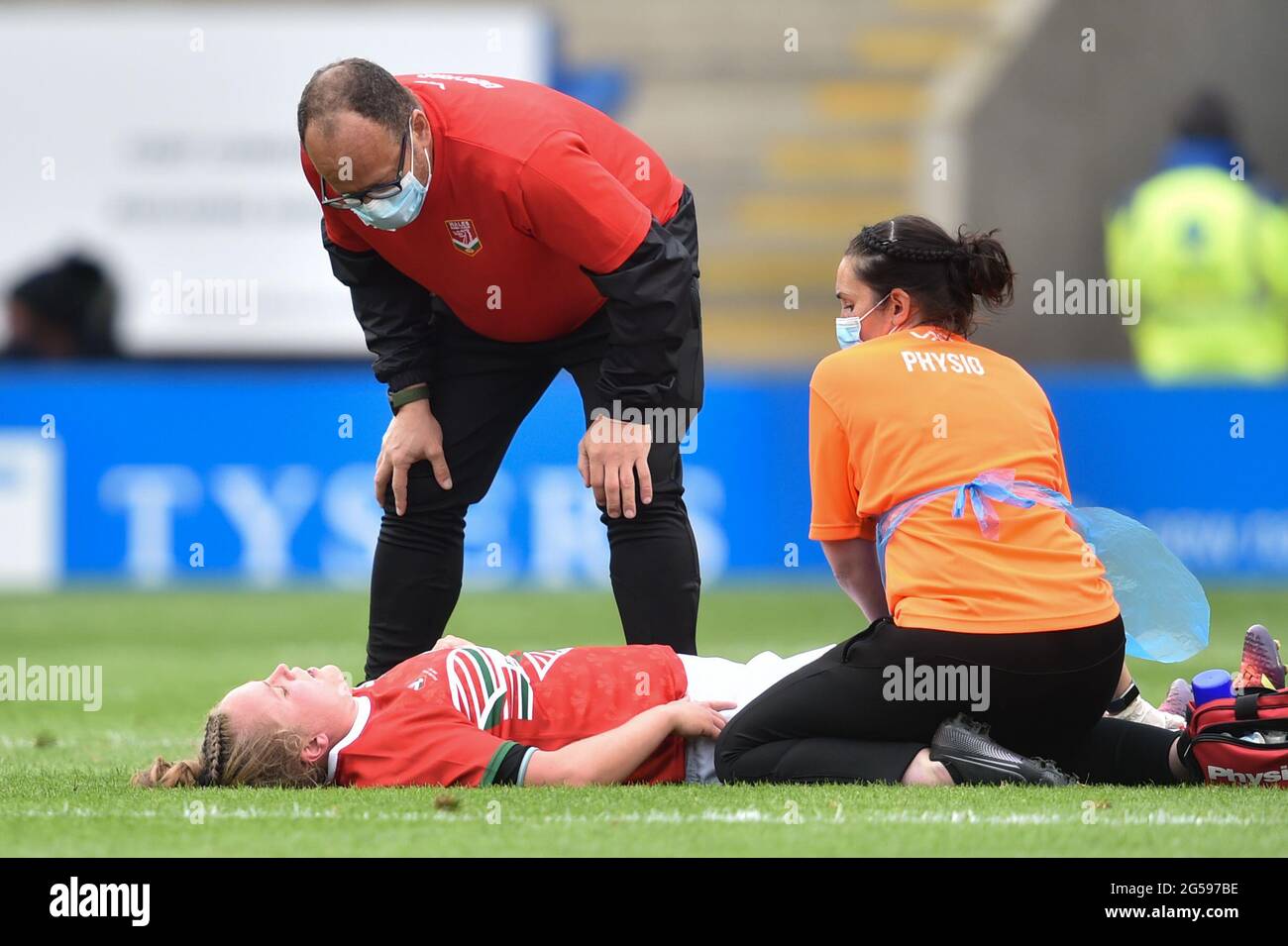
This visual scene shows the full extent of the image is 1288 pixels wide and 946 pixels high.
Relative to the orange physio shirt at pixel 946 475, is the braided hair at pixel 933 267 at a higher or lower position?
higher

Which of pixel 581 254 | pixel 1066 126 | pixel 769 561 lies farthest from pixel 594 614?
pixel 1066 126

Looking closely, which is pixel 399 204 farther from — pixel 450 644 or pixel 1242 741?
pixel 1242 741

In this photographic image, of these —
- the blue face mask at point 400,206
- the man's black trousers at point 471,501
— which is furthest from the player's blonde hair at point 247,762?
the blue face mask at point 400,206

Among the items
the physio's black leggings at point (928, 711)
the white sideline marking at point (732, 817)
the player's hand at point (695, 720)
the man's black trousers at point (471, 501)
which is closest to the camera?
the white sideline marking at point (732, 817)

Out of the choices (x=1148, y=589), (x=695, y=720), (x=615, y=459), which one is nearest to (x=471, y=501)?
(x=615, y=459)

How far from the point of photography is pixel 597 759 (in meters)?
3.99

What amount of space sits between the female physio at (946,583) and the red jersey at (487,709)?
0.24 m

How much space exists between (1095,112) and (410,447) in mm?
12234

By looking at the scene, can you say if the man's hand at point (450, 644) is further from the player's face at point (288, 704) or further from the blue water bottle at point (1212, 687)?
the blue water bottle at point (1212, 687)

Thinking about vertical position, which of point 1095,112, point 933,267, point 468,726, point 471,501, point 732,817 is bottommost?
point 732,817

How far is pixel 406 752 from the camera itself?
13.3ft

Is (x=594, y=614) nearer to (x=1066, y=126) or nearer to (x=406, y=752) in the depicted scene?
(x=406, y=752)

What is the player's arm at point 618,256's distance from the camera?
421cm
